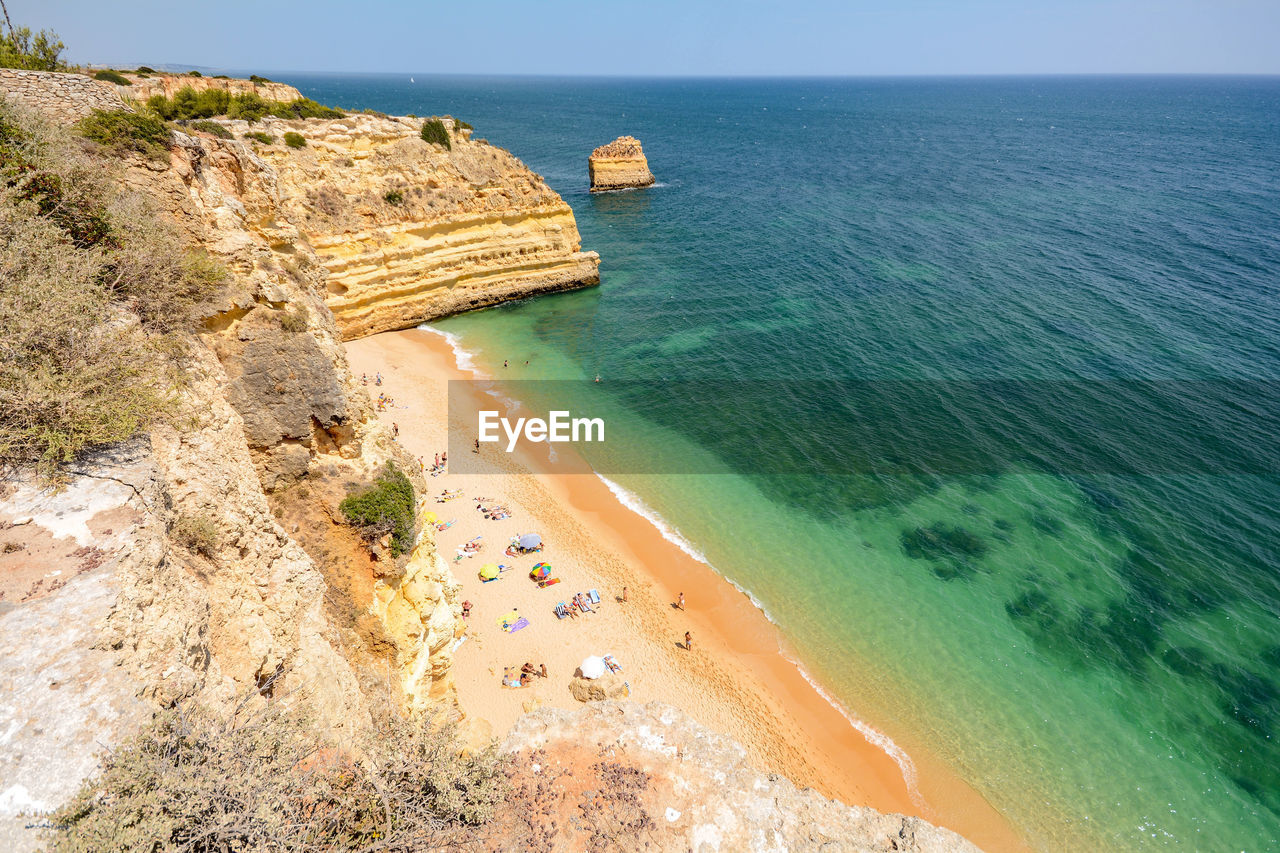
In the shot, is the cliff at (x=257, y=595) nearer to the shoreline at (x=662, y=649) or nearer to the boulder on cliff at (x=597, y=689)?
the boulder on cliff at (x=597, y=689)

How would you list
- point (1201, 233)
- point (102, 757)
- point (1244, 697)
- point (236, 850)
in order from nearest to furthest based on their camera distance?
point (102, 757) → point (236, 850) → point (1244, 697) → point (1201, 233)

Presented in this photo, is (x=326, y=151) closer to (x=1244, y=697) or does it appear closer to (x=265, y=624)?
(x=265, y=624)

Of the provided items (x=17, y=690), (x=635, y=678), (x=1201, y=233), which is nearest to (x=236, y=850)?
(x=17, y=690)

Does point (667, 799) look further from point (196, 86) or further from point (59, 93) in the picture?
point (196, 86)

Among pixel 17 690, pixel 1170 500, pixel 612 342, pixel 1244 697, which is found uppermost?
pixel 17 690

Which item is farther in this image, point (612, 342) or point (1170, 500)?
point (612, 342)

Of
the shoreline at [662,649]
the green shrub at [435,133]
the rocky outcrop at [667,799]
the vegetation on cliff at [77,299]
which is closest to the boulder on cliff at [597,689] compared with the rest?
the shoreline at [662,649]

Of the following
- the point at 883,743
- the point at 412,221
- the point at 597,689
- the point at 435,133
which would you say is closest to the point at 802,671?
the point at 883,743
